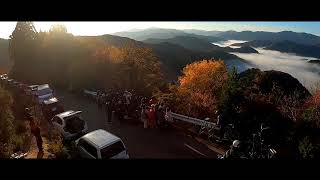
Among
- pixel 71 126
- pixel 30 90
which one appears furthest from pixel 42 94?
pixel 71 126

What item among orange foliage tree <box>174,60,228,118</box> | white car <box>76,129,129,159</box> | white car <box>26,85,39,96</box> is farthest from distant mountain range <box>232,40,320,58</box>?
white car <box>76,129,129,159</box>

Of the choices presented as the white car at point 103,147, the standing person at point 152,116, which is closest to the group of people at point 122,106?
the standing person at point 152,116

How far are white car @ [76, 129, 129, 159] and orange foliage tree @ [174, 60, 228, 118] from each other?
27.0 ft

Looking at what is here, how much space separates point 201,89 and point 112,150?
22.6 metres

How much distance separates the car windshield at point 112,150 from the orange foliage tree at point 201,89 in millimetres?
8326

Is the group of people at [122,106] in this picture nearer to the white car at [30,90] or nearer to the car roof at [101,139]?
the car roof at [101,139]

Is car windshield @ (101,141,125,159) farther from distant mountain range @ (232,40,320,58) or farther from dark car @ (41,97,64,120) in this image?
distant mountain range @ (232,40,320,58)

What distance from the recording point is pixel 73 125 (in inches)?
673

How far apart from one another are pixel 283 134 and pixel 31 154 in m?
10.5

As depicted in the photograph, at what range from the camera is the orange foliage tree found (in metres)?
22.7

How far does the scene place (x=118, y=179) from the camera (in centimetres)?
261

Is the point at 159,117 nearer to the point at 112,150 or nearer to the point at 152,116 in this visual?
the point at 152,116
